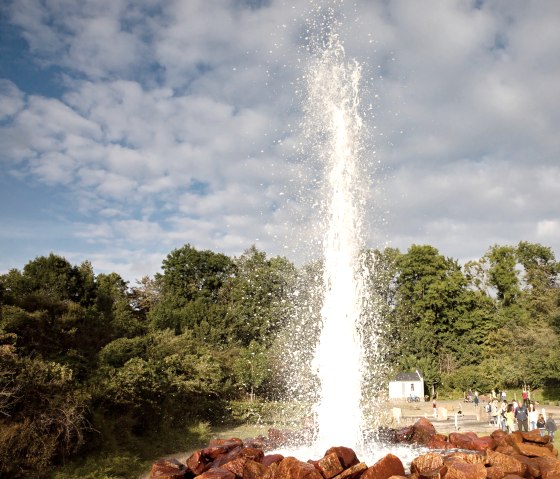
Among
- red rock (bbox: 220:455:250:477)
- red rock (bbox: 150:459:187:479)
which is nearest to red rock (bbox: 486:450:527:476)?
red rock (bbox: 220:455:250:477)

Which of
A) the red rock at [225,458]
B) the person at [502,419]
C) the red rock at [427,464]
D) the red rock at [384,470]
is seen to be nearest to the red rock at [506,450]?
the red rock at [427,464]

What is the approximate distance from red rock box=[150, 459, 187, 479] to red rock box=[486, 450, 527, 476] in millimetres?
8266

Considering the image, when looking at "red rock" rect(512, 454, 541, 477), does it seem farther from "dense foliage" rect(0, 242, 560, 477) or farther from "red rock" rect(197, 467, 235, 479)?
"dense foliage" rect(0, 242, 560, 477)

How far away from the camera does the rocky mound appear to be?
11.4m

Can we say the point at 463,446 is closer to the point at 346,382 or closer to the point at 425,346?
the point at 346,382

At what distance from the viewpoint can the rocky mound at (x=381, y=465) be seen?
37.3 ft

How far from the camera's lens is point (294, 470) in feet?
37.1

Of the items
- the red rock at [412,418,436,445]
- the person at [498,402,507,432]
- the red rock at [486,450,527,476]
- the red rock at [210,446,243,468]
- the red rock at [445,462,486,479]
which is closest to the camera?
the red rock at [445,462,486,479]

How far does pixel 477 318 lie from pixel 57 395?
182 ft

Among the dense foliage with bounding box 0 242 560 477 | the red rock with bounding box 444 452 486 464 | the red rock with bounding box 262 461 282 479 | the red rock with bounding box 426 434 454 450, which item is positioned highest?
the dense foliage with bounding box 0 242 560 477

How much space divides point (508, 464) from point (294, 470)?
544 centimetres

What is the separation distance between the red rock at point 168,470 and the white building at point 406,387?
42.1 metres

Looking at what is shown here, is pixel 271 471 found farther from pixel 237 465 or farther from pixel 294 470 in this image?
pixel 237 465

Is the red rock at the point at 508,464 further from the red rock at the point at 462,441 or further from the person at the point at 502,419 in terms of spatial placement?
the person at the point at 502,419
